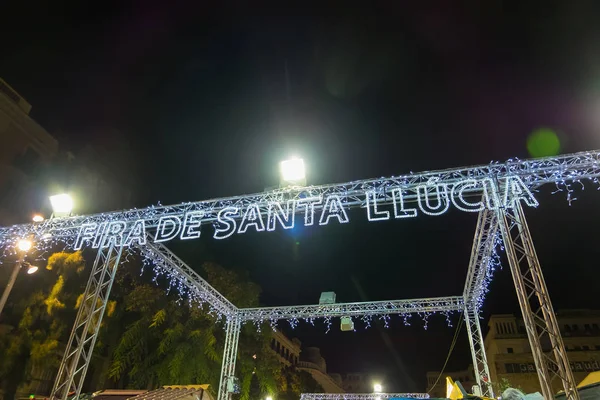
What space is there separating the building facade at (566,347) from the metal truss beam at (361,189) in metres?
32.1

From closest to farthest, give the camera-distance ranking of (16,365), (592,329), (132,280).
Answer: (16,365), (132,280), (592,329)

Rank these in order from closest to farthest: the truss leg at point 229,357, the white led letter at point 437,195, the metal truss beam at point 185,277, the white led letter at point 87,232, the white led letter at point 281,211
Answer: the white led letter at point 437,195
the white led letter at point 281,211
the white led letter at point 87,232
the metal truss beam at point 185,277
the truss leg at point 229,357

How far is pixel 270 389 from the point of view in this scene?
17.2 metres

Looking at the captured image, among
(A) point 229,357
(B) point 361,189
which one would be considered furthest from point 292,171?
(A) point 229,357

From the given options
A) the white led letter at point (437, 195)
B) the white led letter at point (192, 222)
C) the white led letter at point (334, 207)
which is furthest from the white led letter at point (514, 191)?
the white led letter at point (192, 222)

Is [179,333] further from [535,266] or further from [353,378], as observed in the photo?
[353,378]

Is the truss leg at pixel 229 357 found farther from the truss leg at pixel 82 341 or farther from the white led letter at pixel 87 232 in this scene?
the white led letter at pixel 87 232

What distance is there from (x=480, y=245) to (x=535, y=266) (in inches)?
140

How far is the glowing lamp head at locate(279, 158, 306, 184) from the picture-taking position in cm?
841

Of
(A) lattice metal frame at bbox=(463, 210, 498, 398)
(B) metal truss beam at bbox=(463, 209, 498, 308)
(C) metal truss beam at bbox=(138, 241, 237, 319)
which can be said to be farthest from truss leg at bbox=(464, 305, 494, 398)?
(C) metal truss beam at bbox=(138, 241, 237, 319)

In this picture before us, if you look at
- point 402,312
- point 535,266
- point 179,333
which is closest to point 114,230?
point 179,333

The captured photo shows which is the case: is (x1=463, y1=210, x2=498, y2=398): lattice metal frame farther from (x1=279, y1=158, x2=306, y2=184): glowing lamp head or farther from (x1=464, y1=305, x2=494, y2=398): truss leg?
(x1=279, y1=158, x2=306, y2=184): glowing lamp head

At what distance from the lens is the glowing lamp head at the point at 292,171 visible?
8.41 metres

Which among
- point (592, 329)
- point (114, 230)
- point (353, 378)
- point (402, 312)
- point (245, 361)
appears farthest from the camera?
point (353, 378)
